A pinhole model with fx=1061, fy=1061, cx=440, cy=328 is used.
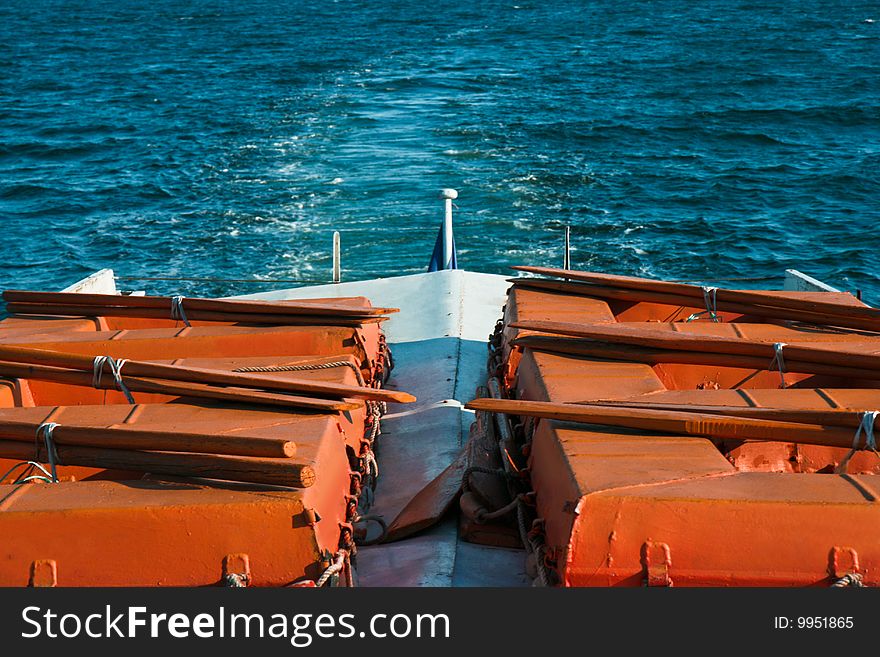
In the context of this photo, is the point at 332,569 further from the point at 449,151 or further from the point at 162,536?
the point at 449,151

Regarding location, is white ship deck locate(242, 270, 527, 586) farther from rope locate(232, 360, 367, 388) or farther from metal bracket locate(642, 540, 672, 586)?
metal bracket locate(642, 540, 672, 586)

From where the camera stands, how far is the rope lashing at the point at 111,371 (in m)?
6.47

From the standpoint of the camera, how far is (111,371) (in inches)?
256

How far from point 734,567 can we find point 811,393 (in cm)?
174

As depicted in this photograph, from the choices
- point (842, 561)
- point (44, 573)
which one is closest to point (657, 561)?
point (842, 561)

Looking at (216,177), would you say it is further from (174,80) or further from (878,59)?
(878,59)

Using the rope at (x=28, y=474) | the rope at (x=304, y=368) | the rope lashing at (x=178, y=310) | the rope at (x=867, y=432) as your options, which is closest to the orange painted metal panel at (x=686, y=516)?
the rope at (x=867, y=432)

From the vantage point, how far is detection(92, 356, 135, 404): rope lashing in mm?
6473

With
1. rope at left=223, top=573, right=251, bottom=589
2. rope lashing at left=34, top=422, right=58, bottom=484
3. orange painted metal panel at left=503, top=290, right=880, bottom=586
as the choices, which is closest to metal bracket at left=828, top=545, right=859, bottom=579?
orange painted metal panel at left=503, top=290, right=880, bottom=586

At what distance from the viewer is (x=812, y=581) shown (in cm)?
486

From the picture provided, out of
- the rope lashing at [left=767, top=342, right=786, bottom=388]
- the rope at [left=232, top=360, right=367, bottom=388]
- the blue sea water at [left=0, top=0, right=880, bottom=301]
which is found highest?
the rope lashing at [left=767, top=342, right=786, bottom=388]

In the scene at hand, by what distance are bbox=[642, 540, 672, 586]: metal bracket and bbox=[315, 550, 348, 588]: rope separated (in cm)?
145

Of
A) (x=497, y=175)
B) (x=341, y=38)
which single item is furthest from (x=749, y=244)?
(x=341, y=38)

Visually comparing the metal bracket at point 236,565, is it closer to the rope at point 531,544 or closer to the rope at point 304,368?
the rope at point 531,544
